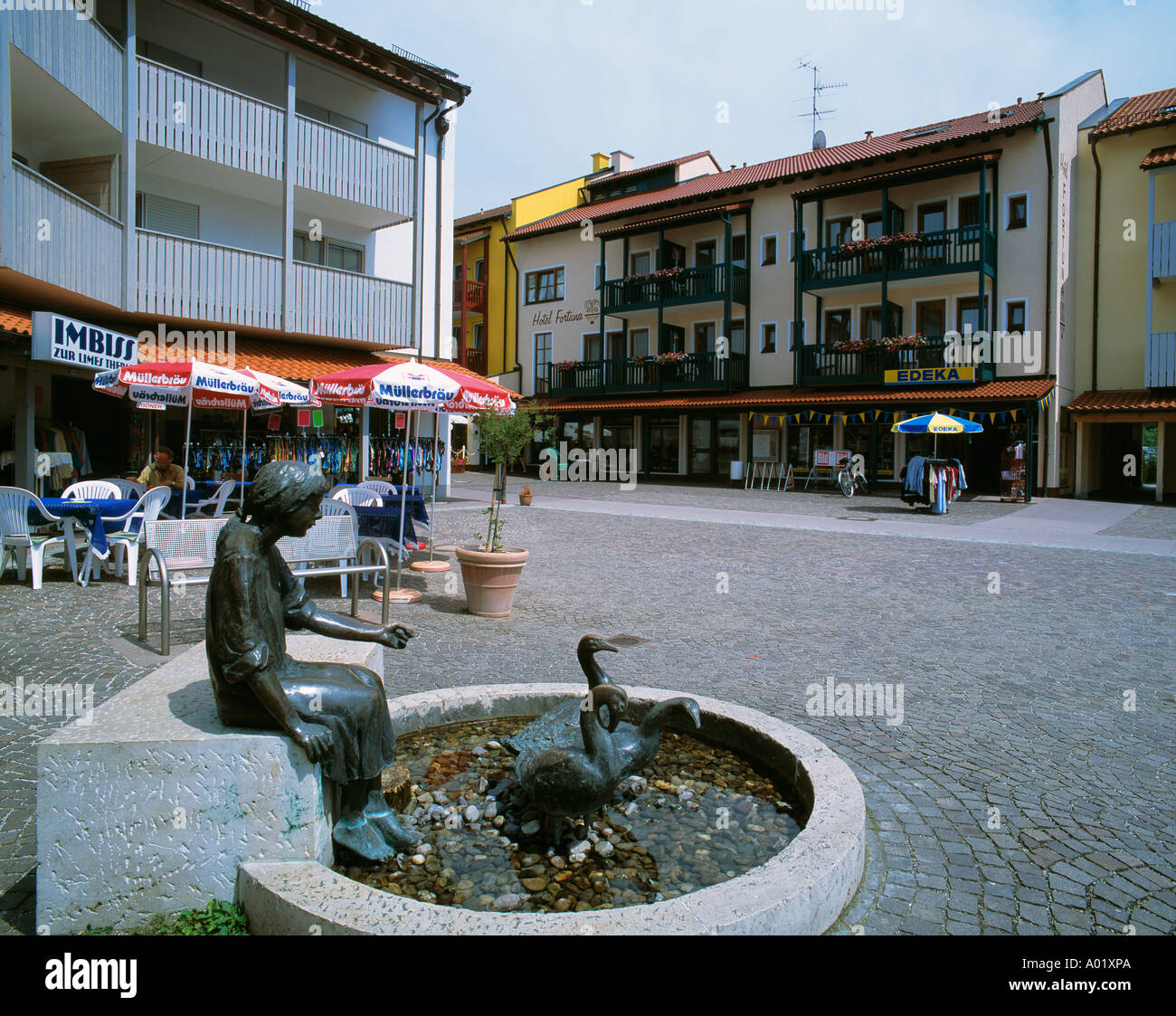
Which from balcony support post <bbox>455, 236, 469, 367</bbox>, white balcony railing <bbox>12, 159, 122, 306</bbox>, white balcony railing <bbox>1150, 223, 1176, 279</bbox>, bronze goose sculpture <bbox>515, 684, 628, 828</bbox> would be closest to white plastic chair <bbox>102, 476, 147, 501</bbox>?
white balcony railing <bbox>12, 159, 122, 306</bbox>

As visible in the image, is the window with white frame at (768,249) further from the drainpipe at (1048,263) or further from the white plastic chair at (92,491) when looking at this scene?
the white plastic chair at (92,491)

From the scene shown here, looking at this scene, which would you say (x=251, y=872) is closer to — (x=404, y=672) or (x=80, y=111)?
(x=404, y=672)

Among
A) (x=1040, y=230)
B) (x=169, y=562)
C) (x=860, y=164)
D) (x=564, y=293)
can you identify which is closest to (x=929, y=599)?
(x=169, y=562)

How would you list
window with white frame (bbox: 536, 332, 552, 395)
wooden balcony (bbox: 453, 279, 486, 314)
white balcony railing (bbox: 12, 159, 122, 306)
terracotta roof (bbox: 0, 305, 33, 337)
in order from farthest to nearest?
wooden balcony (bbox: 453, 279, 486, 314)
window with white frame (bbox: 536, 332, 552, 395)
terracotta roof (bbox: 0, 305, 33, 337)
white balcony railing (bbox: 12, 159, 122, 306)

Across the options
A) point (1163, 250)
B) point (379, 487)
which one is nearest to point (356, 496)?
point (379, 487)

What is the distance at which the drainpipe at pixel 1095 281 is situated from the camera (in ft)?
80.3

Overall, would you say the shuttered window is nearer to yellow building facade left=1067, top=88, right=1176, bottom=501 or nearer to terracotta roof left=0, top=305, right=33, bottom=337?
terracotta roof left=0, top=305, right=33, bottom=337

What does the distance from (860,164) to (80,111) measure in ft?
74.2

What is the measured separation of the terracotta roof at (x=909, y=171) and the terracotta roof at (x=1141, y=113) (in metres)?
3.38

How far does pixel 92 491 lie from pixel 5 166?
14.6ft

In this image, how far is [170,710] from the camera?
102 inches

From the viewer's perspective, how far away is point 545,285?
36656mm

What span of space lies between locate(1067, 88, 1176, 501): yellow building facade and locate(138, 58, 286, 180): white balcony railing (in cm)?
2272

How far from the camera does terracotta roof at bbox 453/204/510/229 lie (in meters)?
39.0
